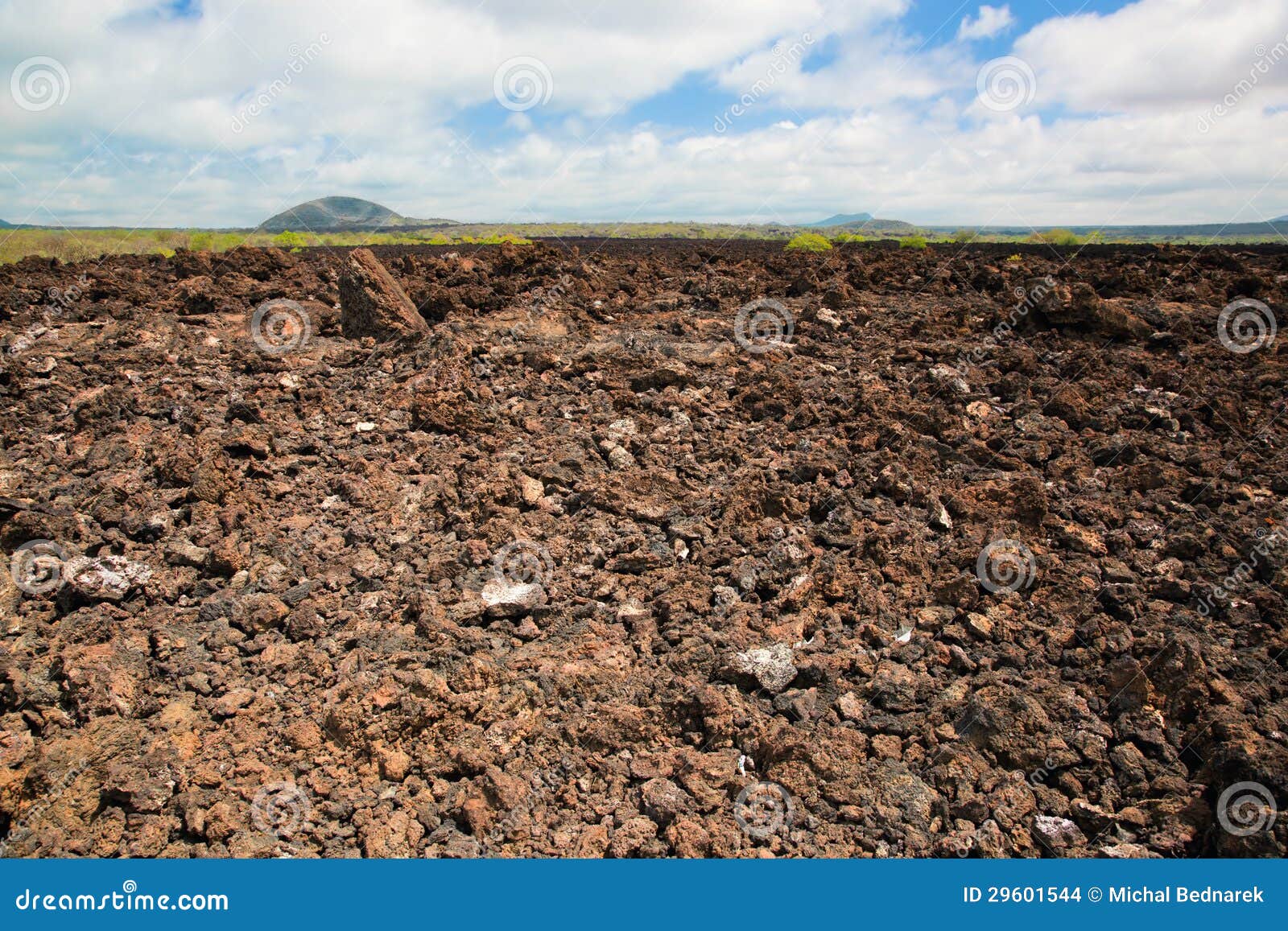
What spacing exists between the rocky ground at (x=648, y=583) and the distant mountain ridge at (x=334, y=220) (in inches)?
1529

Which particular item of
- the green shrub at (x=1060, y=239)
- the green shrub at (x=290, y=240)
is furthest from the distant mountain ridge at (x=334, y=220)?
the green shrub at (x=1060, y=239)

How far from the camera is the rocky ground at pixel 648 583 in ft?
13.3

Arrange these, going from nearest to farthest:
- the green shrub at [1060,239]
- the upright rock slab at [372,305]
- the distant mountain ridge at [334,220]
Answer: the upright rock slab at [372,305], the green shrub at [1060,239], the distant mountain ridge at [334,220]

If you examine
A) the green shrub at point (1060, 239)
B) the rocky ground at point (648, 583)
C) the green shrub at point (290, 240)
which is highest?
the green shrub at point (290, 240)

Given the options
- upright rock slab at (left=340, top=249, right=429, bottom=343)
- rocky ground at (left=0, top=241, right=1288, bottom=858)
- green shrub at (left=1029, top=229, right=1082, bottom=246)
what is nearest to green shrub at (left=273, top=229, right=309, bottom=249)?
rocky ground at (left=0, top=241, right=1288, bottom=858)

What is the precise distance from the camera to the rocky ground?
405 centimetres

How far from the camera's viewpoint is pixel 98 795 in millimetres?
4199

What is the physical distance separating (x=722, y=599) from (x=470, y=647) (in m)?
1.80

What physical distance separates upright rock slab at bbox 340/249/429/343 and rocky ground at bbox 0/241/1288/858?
5 centimetres

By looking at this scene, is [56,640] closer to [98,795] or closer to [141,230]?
[98,795]

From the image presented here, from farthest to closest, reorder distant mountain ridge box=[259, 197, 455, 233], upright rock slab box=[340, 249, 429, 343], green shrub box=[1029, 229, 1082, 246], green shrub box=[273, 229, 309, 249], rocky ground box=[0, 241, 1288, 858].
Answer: distant mountain ridge box=[259, 197, 455, 233], green shrub box=[273, 229, 309, 249], green shrub box=[1029, 229, 1082, 246], upright rock slab box=[340, 249, 429, 343], rocky ground box=[0, 241, 1288, 858]

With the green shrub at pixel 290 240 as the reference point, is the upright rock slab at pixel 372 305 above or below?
below

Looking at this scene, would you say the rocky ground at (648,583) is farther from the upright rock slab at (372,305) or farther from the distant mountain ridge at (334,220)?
the distant mountain ridge at (334,220)

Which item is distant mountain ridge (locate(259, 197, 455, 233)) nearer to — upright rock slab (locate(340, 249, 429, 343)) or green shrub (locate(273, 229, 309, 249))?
green shrub (locate(273, 229, 309, 249))
